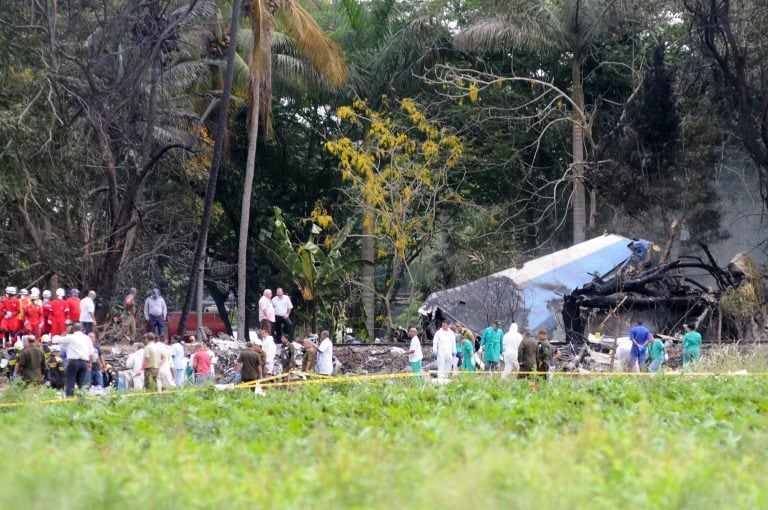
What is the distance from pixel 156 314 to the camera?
92.2 ft

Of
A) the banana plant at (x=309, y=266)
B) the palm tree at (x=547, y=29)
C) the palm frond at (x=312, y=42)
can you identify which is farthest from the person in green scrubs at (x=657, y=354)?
the palm frond at (x=312, y=42)

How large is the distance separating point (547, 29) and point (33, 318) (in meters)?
21.4

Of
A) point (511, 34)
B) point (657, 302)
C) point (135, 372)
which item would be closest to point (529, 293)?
point (657, 302)

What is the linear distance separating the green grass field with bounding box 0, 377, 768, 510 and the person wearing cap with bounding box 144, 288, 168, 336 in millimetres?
11453

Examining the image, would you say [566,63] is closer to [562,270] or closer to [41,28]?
[562,270]

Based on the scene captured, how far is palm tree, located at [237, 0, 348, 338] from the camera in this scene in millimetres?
→ 33375

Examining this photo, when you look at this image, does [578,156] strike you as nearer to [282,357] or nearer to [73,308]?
[282,357]

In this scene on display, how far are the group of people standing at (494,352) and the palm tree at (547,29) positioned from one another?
50.6 feet

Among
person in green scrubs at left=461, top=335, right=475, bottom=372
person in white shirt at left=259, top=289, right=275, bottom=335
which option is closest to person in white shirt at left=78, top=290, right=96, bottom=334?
person in white shirt at left=259, top=289, right=275, bottom=335

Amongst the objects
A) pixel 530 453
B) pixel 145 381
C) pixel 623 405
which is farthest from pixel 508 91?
pixel 530 453

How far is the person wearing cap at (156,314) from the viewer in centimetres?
2808

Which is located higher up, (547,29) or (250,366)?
(547,29)

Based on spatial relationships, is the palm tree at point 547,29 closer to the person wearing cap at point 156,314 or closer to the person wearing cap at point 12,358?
the person wearing cap at point 156,314

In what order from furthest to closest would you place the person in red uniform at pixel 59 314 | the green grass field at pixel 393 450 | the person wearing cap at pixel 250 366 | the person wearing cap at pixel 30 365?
the person in red uniform at pixel 59 314, the person wearing cap at pixel 250 366, the person wearing cap at pixel 30 365, the green grass field at pixel 393 450
